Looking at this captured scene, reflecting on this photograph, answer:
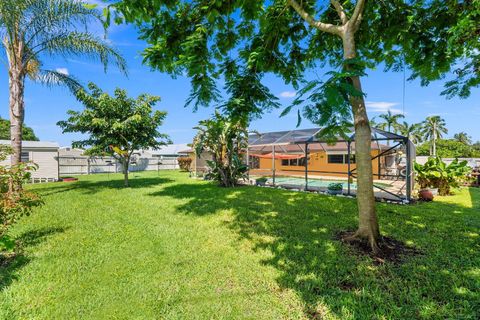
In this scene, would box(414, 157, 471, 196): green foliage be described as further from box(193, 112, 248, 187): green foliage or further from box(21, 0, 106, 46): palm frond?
box(21, 0, 106, 46): palm frond

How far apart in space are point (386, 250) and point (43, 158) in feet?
70.3

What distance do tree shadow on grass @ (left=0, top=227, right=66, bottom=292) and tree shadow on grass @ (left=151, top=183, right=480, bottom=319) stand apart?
3.29 m

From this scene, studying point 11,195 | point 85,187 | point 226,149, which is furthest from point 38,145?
point 11,195

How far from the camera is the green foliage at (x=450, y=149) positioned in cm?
4053

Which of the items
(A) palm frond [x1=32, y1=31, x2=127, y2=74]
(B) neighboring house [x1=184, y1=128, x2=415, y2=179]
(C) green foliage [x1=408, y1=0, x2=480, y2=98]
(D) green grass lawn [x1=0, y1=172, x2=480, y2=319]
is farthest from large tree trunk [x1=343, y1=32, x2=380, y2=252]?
(A) palm frond [x1=32, y1=31, x2=127, y2=74]

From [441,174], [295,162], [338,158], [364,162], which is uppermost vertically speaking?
[338,158]

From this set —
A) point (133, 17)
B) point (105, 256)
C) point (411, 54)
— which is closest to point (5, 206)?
point (105, 256)

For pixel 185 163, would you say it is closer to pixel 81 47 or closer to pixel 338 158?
pixel 338 158

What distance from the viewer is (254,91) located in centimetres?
590

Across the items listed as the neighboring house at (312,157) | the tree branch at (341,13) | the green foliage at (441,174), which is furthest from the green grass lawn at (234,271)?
the neighboring house at (312,157)

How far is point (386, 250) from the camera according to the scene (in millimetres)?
3760

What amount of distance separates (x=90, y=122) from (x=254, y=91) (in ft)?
29.9

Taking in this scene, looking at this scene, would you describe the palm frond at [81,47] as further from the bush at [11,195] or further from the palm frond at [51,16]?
the bush at [11,195]

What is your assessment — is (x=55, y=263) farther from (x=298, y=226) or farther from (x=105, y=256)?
(x=298, y=226)
